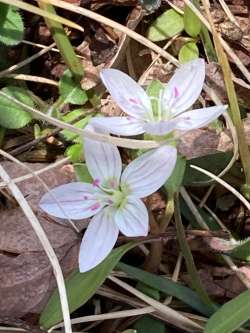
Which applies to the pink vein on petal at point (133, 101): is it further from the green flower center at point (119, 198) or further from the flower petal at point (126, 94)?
the green flower center at point (119, 198)

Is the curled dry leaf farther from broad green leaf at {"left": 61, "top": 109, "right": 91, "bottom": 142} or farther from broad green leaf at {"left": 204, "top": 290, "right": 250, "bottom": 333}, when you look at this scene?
broad green leaf at {"left": 204, "top": 290, "right": 250, "bottom": 333}

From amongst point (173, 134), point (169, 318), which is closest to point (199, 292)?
point (169, 318)

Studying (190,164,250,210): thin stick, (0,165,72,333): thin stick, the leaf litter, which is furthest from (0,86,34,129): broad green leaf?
(190,164,250,210): thin stick

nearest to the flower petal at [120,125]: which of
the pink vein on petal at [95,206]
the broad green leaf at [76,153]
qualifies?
the pink vein on petal at [95,206]

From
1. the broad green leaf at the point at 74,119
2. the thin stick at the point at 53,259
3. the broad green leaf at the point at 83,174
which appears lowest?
the thin stick at the point at 53,259

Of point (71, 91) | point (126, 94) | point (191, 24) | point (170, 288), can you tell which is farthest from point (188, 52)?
point (170, 288)
